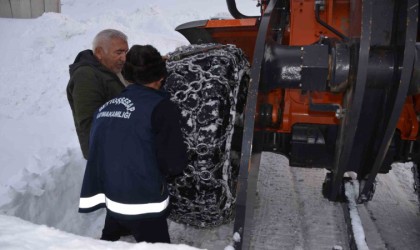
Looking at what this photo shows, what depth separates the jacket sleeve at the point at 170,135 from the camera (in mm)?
2295

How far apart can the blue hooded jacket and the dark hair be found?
0.21ft

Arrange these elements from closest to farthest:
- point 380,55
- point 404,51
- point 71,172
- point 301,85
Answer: point 404,51 < point 380,55 < point 301,85 < point 71,172

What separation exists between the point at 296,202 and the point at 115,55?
2091 mm

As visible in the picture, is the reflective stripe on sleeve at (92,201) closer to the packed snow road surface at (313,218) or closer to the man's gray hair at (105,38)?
the packed snow road surface at (313,218)

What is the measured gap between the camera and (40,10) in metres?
11.8

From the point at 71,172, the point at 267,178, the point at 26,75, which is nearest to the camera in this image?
the point at 267,178

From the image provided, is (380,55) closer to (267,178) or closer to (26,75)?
(267,178)

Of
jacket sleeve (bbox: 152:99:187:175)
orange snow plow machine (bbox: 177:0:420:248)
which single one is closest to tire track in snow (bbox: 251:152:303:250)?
orange snow plow machine (bbox: 177:0:420:248)

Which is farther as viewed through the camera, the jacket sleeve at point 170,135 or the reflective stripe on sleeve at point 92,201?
the reflective stripe on sleeve at point 92,201

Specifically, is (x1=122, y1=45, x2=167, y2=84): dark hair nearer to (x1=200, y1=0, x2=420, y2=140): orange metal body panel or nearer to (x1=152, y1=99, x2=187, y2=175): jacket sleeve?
(x1=152, y1=99, x2=187, y2=175): jacket sleeve

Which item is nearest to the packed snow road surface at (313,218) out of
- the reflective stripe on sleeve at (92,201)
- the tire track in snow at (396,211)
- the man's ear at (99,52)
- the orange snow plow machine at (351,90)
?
the tire track in snow at (396,211)

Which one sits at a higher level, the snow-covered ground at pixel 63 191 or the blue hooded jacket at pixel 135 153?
the blue hooded jacket at pixel 135 153

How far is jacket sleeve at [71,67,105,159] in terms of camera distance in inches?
123

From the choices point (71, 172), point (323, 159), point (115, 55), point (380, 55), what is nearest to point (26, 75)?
point (71, 172)
